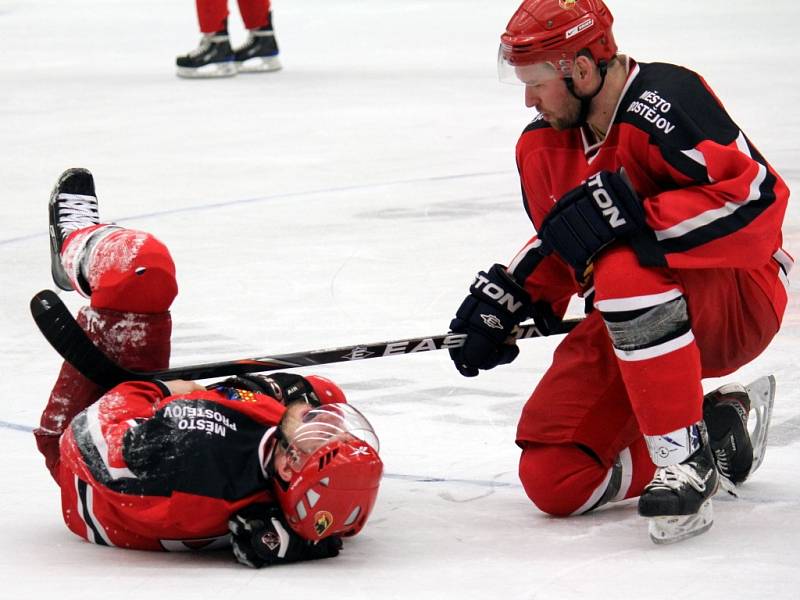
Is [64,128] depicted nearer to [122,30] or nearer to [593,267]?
[122,30]

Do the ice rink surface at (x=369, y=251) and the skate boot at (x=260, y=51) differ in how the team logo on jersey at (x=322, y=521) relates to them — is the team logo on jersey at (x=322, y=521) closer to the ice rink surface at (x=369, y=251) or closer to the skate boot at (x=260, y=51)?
the ice rink surface at (x=369, y=251)

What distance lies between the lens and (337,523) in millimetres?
2016

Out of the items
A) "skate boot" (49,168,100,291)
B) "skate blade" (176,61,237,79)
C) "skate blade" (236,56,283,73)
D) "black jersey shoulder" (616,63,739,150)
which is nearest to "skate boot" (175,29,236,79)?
"skate blade" (176,61,237,79)

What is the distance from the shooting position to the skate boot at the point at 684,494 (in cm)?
208

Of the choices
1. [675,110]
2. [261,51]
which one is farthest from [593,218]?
[261,51]

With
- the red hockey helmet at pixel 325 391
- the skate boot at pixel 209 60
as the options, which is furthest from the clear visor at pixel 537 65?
the skate boot at pixel 209 60

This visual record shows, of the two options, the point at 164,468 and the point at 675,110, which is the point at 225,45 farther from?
the point at 164,468

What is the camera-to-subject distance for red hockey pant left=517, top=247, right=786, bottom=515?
84.0 inches

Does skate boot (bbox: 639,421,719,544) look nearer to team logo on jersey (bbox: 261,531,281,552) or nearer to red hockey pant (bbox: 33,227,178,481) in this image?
team logo on jersey (bbox: 261,531,281,552)

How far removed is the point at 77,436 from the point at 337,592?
484 millimetres

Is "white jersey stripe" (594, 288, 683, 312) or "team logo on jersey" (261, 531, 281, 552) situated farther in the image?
"white jersey stripe" (594, 288, 683, 312)

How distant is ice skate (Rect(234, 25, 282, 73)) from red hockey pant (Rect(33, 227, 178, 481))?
5.17 m

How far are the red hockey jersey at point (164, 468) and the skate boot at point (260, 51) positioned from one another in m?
5.38

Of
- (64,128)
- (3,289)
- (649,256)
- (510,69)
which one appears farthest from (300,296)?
(64,128)
